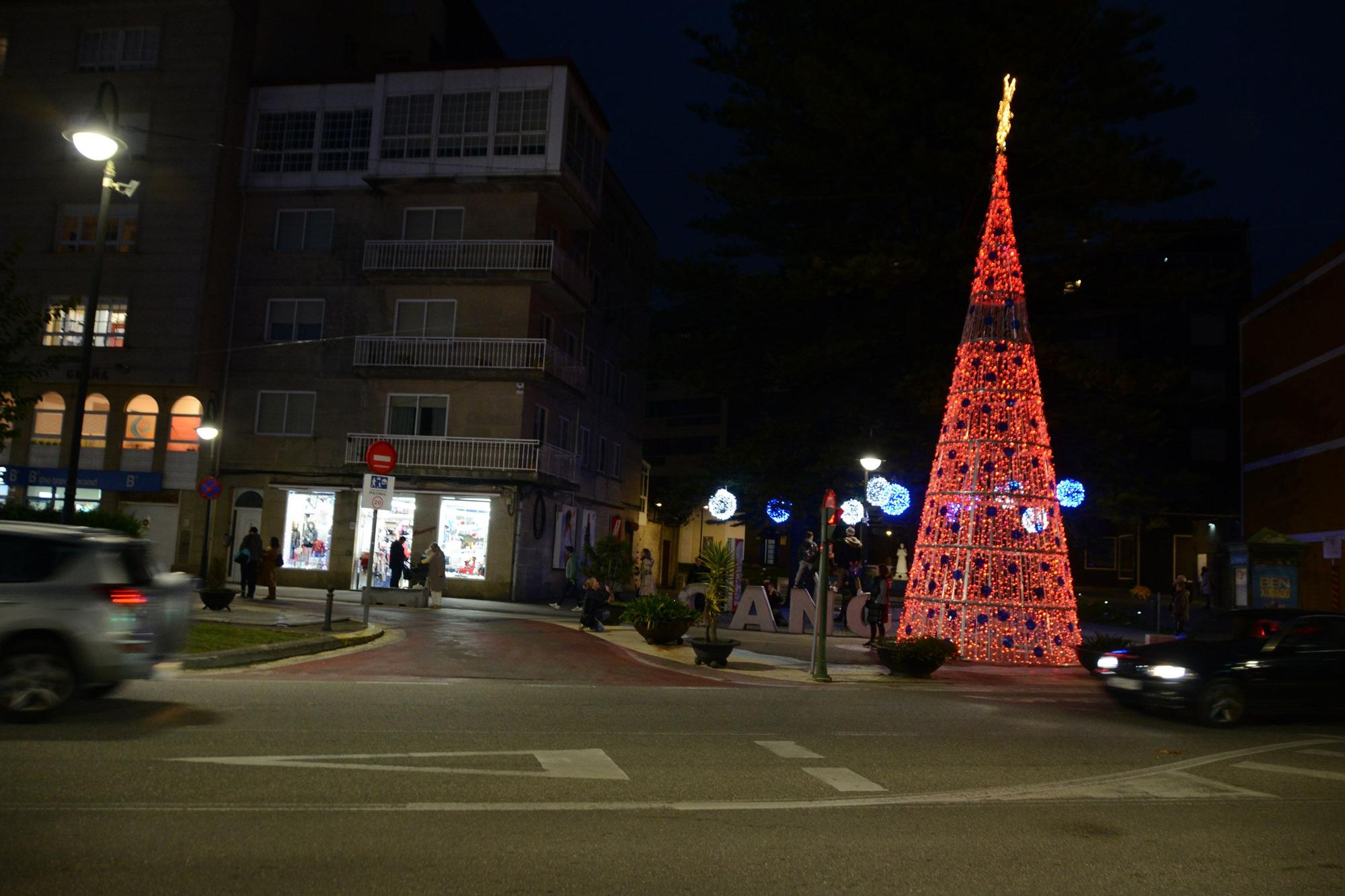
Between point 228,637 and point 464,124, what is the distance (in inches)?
869

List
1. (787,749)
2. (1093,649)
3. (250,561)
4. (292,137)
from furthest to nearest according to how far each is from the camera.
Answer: (292,137)
(250,561)
(1093,649)
(787,749)

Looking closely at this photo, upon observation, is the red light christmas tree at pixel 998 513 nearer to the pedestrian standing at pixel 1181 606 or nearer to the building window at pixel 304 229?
the pedestrian standing at pixel 1181 606

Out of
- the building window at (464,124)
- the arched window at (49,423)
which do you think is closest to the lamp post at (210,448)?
the arched window at (49,423)

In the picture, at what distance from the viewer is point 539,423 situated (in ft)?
116

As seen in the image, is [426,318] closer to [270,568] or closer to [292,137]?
[292,137]

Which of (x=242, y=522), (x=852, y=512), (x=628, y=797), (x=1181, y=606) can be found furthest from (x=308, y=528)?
(x=628, y=797)

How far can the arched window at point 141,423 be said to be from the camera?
113 ft

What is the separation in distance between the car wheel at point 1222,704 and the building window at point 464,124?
2702 centimetres

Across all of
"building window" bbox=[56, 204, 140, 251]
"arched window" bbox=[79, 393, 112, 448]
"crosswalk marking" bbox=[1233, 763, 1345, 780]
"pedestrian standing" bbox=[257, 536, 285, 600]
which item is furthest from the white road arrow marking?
"building window" bbox=[56, 204, 140, 251]

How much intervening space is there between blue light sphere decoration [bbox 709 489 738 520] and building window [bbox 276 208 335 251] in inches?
606

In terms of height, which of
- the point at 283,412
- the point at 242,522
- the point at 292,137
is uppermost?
the point at 292,137

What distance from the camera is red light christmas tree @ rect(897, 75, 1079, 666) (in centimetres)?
2066

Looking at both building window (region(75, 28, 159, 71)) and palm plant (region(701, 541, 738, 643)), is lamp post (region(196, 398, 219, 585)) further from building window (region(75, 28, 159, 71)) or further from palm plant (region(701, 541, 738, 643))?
building window (region(75, 28, 159, 71))

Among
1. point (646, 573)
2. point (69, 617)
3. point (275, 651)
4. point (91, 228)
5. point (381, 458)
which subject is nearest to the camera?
point (69, 617)
